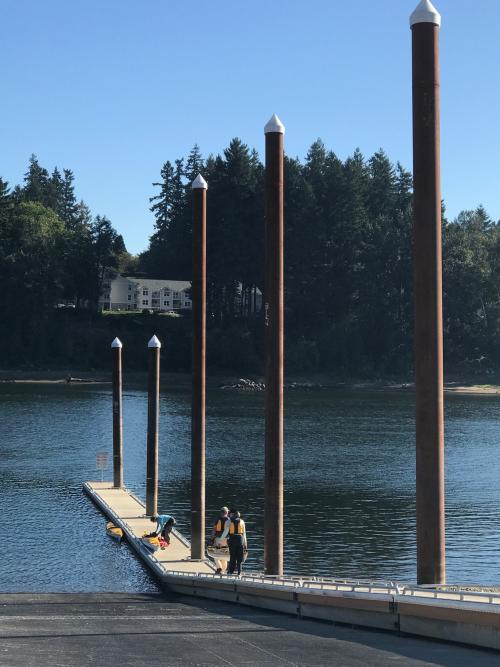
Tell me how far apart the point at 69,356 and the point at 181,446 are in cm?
7528

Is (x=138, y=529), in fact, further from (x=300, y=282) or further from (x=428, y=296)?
(x=300, y=282)

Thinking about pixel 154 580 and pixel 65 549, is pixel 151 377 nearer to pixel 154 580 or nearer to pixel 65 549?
pixel 65 549

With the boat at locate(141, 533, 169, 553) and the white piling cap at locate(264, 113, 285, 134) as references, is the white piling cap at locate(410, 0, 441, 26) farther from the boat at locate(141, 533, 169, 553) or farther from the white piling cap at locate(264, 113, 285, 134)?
the boat at locate(141, 533, 169, 553)

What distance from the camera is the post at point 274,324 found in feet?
74.2

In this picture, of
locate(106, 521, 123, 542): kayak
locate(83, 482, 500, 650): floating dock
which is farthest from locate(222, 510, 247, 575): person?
locate(106, 521, 123, 542): kayak

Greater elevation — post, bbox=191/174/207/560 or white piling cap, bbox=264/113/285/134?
white piling cap, bbox=264/113/285/134

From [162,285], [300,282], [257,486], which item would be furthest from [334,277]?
[257,486]

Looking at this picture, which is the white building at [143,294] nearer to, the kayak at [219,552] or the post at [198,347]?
the post at [198,347]

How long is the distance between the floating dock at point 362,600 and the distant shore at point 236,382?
110 m

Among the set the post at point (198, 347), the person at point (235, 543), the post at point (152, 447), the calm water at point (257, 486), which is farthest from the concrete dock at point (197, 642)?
the post at point (152, 447)

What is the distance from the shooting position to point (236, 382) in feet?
450

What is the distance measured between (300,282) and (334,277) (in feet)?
18.3

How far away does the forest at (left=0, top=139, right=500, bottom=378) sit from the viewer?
450 feet

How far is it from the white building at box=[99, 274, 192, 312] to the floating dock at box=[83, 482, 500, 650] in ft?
465
